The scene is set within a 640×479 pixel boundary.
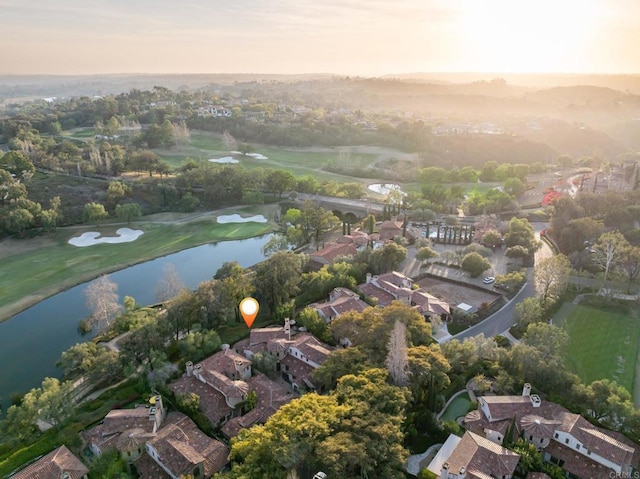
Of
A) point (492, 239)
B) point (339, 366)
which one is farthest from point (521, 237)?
point (339, 366)

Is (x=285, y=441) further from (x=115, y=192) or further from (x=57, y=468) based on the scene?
(x=115, y=192)

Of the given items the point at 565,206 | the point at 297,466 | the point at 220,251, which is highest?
the point at 565,206

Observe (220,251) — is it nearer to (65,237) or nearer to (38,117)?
(65,237)

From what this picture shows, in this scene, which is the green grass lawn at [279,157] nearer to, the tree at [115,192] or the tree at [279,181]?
the tree at [279,181]

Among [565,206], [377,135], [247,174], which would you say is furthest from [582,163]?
[247,174]

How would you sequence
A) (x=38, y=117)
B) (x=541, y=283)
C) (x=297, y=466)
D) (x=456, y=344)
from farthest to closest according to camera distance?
(x=38, y=117) < (x=541, y=283) < (x=456, y=344) < (x=297, y=466)

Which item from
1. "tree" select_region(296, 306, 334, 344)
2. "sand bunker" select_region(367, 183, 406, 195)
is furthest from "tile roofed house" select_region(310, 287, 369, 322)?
"sand bunker" select_region(367, 183, 406, 195)

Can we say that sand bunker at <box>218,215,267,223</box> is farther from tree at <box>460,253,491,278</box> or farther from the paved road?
the paved road
